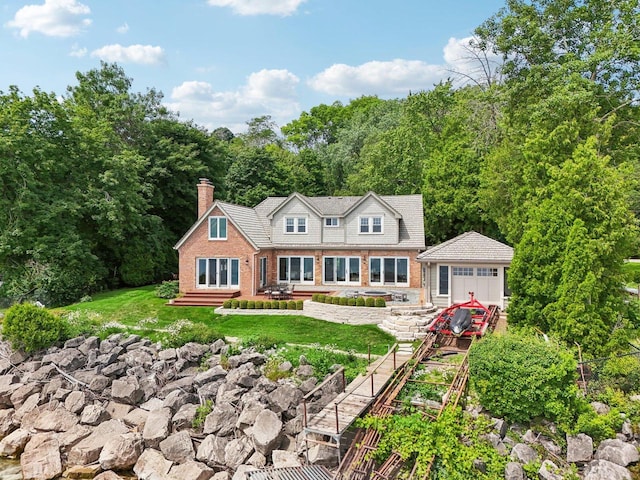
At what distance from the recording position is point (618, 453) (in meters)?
10.9

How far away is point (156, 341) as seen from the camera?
64.4 feet

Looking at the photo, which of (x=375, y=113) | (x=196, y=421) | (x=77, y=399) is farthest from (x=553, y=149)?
(x=375, y=113)

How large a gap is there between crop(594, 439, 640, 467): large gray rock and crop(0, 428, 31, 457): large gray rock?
15.4 metres

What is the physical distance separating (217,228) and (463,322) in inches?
580

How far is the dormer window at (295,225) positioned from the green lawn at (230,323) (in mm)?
6791

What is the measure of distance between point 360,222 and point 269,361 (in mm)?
12346

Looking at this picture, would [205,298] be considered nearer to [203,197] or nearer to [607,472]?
[203,197]

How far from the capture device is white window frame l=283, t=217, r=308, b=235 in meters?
27.8

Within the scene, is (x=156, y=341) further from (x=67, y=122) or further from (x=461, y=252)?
(x=67, y=122)

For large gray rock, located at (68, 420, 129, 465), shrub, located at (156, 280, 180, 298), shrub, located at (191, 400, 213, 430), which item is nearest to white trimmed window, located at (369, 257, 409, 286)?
shrub, located at (156, 280, 180, 298)

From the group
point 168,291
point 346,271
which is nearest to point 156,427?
point 168,291

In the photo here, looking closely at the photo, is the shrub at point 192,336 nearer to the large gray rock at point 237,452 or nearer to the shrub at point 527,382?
the large gray rock at point 237,452

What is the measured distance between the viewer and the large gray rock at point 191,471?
11844mm

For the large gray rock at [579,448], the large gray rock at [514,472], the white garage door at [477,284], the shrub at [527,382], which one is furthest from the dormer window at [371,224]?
the large gray rock at [514,472]
